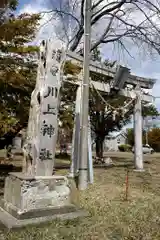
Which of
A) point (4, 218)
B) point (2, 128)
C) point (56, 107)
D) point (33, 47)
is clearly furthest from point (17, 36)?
point (4, 218)

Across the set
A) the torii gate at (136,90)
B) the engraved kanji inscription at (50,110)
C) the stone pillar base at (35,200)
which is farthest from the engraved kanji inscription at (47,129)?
the torii gate at (136,90)

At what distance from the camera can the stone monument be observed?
5023mm

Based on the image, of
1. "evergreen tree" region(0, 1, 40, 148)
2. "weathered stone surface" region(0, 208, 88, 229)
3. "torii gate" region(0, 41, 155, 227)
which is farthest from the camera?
"evergreen tree" region(0, 1, 40, 148)

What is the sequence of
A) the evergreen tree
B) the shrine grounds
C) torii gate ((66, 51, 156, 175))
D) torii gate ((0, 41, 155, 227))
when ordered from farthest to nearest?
torii gate ((66, 51, 156, 175)) < the evergreen tree < torii gate ((0, 41, 155, 227)) < the shrine grounds

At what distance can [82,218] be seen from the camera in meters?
5.29

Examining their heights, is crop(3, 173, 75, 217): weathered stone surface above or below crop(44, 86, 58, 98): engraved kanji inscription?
below

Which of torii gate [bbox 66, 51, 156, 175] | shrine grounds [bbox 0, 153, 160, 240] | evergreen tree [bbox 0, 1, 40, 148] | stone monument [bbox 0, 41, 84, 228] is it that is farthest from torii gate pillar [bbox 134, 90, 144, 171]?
stone monument [bbox 0, 41, 84, 228]

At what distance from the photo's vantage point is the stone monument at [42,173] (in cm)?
502

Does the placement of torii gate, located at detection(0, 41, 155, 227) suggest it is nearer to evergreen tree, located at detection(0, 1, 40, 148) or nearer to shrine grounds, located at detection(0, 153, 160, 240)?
shrine grounds, located at detection(0, 153, 160, 240)

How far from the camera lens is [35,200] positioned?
5.08 meters

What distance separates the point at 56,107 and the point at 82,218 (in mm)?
Answer: 2115

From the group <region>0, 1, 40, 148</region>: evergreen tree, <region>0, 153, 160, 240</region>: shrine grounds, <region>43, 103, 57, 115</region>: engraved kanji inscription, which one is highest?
<region>0, 1, 40, 148</region>: evergreen tree

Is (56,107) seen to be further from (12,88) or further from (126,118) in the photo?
(126,118)

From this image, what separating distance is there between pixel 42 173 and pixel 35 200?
1.93 ft
